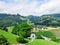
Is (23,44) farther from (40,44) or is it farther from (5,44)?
(5,44)

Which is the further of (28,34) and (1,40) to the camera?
(28,34)

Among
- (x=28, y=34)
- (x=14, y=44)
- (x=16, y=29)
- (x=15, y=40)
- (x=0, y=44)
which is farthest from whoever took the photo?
(x=16, y=29)

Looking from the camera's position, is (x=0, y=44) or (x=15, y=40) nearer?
(x=0, y=44)

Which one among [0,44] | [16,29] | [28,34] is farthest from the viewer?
[16,29]

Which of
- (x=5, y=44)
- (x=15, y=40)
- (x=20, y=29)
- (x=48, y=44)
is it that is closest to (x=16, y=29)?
(x=20, y=29)

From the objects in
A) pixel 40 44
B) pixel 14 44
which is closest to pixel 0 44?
pixel 14 44

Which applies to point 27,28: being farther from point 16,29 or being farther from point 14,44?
point 14,44

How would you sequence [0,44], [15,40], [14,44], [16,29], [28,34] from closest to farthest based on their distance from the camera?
[0,44]
[14,44]
[15,40]
[28,34]
[16,29]

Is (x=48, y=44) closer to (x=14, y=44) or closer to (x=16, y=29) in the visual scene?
(x=14, y=44)

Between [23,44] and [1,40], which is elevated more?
[1,40]
